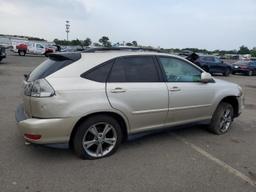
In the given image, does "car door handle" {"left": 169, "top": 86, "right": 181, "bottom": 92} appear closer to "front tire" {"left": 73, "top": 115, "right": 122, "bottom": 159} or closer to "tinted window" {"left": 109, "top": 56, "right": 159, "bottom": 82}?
"tinted window" {"left": 109, "top": 56, "right": 159, "bottom": 82}

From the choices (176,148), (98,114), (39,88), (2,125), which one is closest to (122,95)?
(98,114)

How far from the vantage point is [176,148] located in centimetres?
479

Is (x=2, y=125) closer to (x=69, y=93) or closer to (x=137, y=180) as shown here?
(x=69, y=93)

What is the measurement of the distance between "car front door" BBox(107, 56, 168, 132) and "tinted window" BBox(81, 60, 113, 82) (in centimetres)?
8

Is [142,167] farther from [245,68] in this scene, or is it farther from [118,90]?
[245,68]

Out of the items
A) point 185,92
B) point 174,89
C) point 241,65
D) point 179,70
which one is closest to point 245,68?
point 241,65

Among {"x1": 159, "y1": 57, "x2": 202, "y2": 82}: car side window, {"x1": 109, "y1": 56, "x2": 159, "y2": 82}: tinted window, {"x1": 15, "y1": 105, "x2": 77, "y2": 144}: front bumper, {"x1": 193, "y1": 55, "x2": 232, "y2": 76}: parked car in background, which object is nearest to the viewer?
{"x1": 15, "y1": 105, "x2": 77, "y2": 144}: front bumper

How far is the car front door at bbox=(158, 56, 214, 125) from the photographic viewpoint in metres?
4.73

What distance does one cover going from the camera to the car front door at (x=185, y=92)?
4.73m

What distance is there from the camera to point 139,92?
4.25 m

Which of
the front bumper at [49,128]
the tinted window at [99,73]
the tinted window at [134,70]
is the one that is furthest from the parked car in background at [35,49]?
the front bumper at [49,128]

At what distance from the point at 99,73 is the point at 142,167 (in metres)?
1.49

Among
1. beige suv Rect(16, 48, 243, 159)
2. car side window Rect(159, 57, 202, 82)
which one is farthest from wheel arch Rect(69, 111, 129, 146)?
car side window Rect(159, 57, 202, 82)

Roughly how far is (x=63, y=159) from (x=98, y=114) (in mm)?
866
